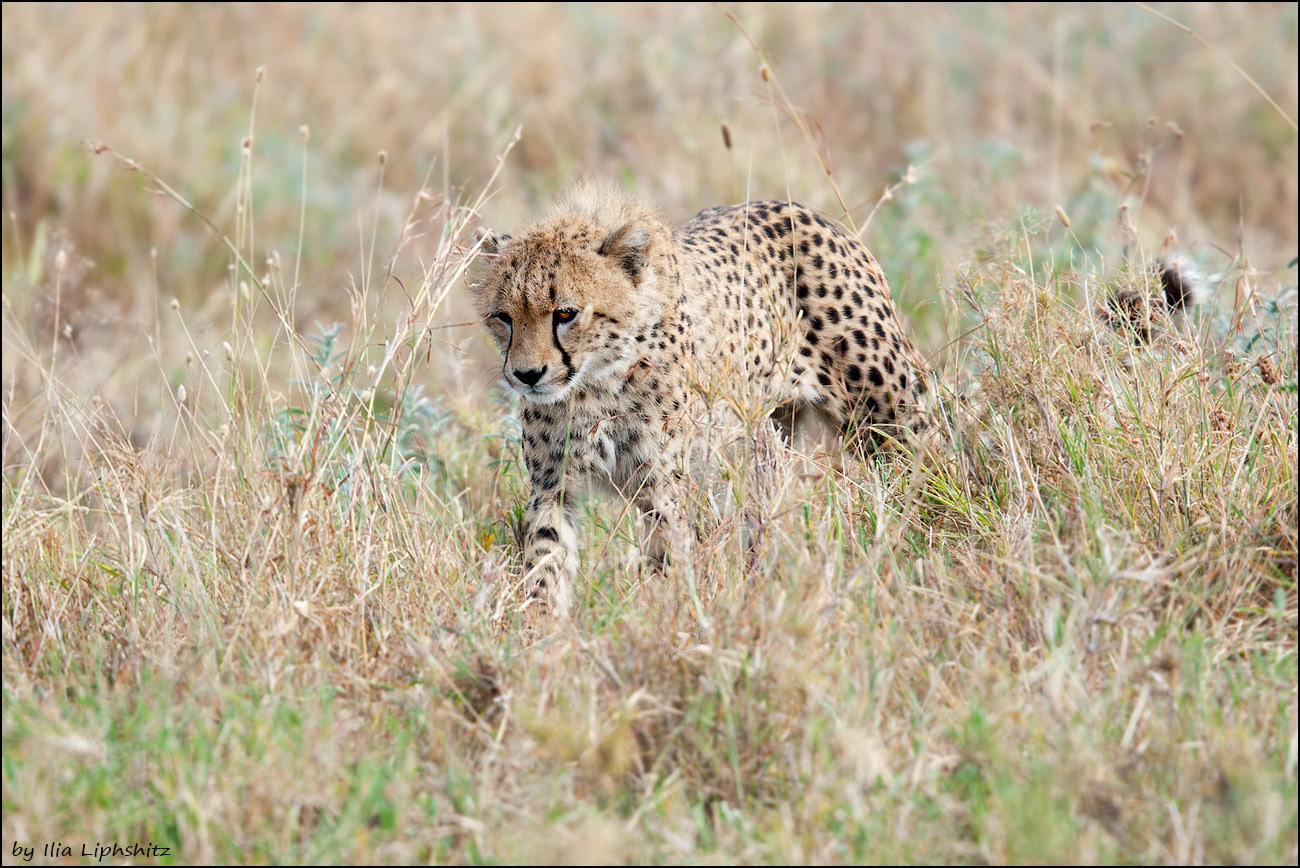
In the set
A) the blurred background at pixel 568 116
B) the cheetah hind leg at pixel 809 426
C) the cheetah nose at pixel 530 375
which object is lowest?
the cheetah nose at pixel 530 375

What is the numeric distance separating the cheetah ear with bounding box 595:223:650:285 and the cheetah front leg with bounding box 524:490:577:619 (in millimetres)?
577

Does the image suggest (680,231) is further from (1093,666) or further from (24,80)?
(24,80)

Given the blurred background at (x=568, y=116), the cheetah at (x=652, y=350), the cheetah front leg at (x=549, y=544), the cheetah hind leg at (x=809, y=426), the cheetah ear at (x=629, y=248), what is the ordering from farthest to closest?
the blurred background at (x=568, y=116), the cheetah hind leg at (x=809, y=426), the cheetah ear at (x=629, y=248), the cheetah at (x=652, y=350), the cheetah front leg at (x=549, y=544)

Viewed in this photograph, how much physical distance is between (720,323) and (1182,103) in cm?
474

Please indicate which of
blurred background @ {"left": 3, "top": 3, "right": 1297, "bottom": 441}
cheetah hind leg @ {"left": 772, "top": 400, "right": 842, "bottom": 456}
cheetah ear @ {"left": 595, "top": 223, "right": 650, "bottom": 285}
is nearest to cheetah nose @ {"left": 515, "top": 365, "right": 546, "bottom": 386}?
cheetah ear @ {"left": 595, "top": 223, "right": 650, "bottom": 285}

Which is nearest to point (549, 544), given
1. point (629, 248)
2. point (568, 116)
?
point (629, 248)

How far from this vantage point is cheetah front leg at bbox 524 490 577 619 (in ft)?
10.4

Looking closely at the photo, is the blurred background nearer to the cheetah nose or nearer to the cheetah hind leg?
the cheetah hind leg

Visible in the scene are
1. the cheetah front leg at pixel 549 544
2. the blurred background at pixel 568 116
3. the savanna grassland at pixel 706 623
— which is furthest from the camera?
the blurred background at pixel 568 116

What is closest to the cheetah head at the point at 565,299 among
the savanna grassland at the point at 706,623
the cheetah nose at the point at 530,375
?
the cheetah nose at the point at 530,375

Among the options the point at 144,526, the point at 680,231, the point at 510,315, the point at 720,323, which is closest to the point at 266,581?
the point at 144,526

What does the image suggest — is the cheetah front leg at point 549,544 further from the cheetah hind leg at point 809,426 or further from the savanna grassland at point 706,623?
the cheetah hind leg at point 809,426

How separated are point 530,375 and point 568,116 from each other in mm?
4656

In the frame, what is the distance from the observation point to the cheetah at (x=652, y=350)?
329cm
